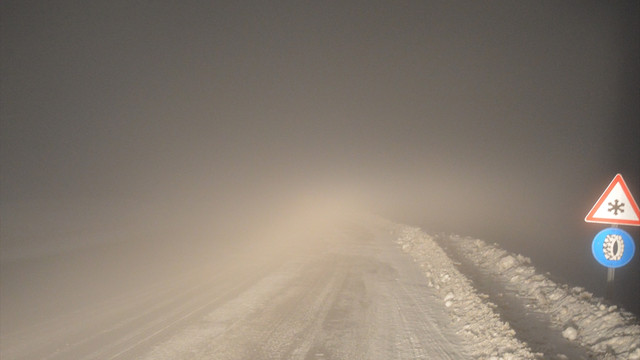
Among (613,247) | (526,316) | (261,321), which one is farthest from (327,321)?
(613,247)

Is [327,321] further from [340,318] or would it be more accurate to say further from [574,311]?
[574,311]

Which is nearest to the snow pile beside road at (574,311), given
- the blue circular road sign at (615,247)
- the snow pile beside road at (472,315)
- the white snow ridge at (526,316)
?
the white snow ridge at (526,316)

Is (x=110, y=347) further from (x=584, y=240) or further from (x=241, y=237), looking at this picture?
(x=584, y=240)

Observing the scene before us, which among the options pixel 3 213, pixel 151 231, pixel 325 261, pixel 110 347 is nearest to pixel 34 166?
pixel 3 213

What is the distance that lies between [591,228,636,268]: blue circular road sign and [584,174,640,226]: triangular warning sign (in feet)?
0.63

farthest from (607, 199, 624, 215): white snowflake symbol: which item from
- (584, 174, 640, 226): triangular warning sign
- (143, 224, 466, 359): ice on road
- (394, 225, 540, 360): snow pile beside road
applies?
(143, 224, 466, 359): ice on road

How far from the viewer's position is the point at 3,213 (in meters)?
25.9

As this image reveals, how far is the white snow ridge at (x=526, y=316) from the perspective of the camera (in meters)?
5.91

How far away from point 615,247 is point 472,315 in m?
2.34

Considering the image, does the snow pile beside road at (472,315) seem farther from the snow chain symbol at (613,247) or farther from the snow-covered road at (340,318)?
the snow chain symbol at (613,247)

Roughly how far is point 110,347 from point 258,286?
12.9 ft

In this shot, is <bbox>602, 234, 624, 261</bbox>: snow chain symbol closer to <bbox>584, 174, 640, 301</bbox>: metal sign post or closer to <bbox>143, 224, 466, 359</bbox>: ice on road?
<bbox>584, 174, 640, 301</bbox>: metal sign post

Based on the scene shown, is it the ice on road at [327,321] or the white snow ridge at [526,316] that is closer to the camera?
the white snow ridge at [526,316]

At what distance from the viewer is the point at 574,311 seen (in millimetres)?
7375
